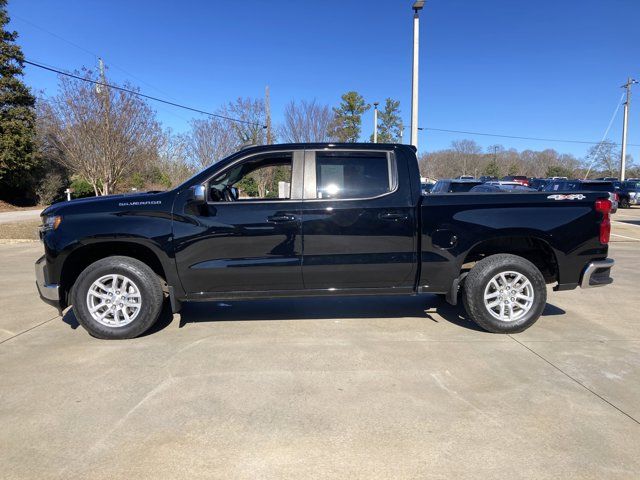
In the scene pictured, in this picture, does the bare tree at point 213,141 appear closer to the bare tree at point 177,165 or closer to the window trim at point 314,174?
the bare tree at point 177,165

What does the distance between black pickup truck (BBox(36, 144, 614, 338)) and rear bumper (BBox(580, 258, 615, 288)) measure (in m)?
0.01

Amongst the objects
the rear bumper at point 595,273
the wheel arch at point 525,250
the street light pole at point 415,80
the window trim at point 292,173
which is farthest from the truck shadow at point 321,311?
the street light pole at point 415,80

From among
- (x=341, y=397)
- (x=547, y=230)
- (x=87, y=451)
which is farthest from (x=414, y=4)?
(x=87, y=451)

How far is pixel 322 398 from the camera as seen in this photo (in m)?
3.52

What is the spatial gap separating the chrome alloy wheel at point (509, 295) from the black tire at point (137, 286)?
138 inches

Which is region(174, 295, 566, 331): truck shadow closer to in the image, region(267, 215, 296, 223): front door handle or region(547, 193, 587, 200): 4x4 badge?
region(267, 215, 296, 223): front door handle

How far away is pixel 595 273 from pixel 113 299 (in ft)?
16.9

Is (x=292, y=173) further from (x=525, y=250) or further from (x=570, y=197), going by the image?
(x=570, y=197)

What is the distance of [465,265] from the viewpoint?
5.21 m

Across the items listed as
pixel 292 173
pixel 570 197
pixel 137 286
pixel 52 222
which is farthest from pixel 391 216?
pixel 52 222

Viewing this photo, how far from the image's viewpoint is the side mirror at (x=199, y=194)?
445cm

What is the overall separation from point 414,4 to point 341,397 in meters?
12.2

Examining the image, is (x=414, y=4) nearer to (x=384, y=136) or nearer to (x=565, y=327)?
(x=565, y=327)

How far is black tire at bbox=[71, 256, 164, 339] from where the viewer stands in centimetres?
470
